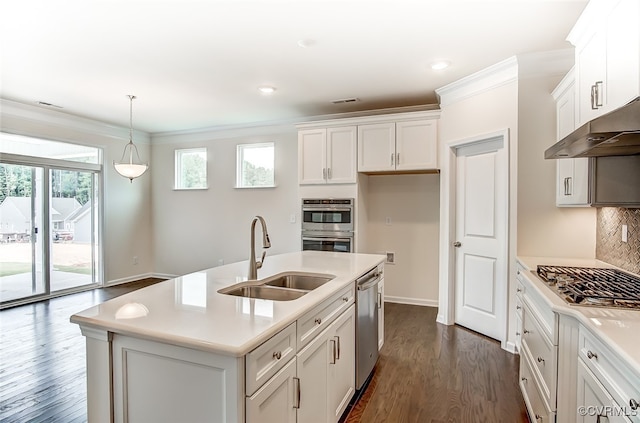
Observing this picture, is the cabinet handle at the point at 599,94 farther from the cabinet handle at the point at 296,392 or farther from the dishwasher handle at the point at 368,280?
the cabinet handle at the point at 296,392

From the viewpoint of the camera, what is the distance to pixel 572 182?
2607mm

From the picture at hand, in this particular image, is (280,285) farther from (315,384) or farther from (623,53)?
(623,53)

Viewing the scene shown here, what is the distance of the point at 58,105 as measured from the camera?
15.0 feet

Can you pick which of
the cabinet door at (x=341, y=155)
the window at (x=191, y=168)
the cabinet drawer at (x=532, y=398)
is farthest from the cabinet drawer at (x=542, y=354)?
the window at (x=191, y=168)

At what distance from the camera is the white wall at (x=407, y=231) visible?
15.0 ft

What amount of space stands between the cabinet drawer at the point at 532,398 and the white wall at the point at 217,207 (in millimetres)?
3490

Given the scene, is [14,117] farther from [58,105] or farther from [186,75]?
[186,75]

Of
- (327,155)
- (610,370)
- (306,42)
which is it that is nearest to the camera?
(610,370)

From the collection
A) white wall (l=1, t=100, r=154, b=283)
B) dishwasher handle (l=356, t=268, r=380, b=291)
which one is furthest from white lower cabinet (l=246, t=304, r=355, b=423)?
white wall (l=1, t=100, r=154, b=283)

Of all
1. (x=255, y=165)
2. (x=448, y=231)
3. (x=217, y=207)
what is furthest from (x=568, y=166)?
(x=217, y=207)

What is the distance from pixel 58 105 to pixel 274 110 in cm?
284

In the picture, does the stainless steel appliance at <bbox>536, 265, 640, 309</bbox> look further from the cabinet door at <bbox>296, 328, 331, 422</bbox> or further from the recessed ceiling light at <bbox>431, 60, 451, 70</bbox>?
the recessed ceiling light at <bbox>431, 60, 451, 70</bbox>

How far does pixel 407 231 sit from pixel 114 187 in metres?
→ 4.80

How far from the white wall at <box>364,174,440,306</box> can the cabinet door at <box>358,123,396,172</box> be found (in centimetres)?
53
